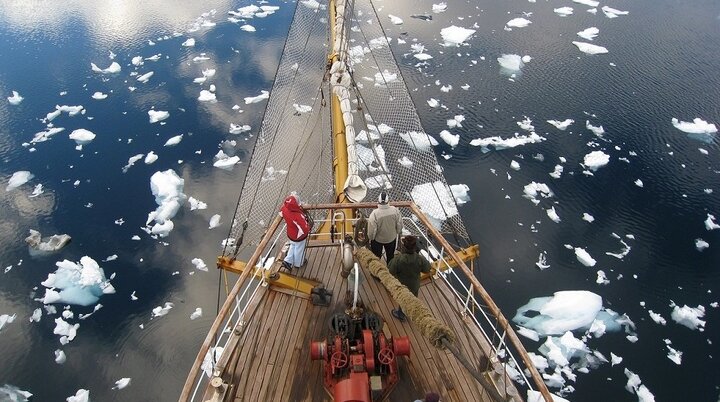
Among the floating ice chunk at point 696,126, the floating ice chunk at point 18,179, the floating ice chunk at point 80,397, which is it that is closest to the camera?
the floating ice chunk at point 80,397

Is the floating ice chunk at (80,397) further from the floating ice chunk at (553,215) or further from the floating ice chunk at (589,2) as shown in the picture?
the floating ice chunk at (589,2)

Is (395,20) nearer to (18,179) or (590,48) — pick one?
(590,48)

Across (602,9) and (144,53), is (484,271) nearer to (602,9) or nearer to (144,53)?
(144,53)

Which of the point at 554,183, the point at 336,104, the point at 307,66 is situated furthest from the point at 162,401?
the point at 307,66

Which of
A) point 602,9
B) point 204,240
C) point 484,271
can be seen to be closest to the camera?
point 484,271

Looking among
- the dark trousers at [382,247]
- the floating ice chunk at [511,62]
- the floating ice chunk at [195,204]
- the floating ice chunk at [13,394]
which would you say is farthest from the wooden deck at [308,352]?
the floating ice chunk at [511,62]
